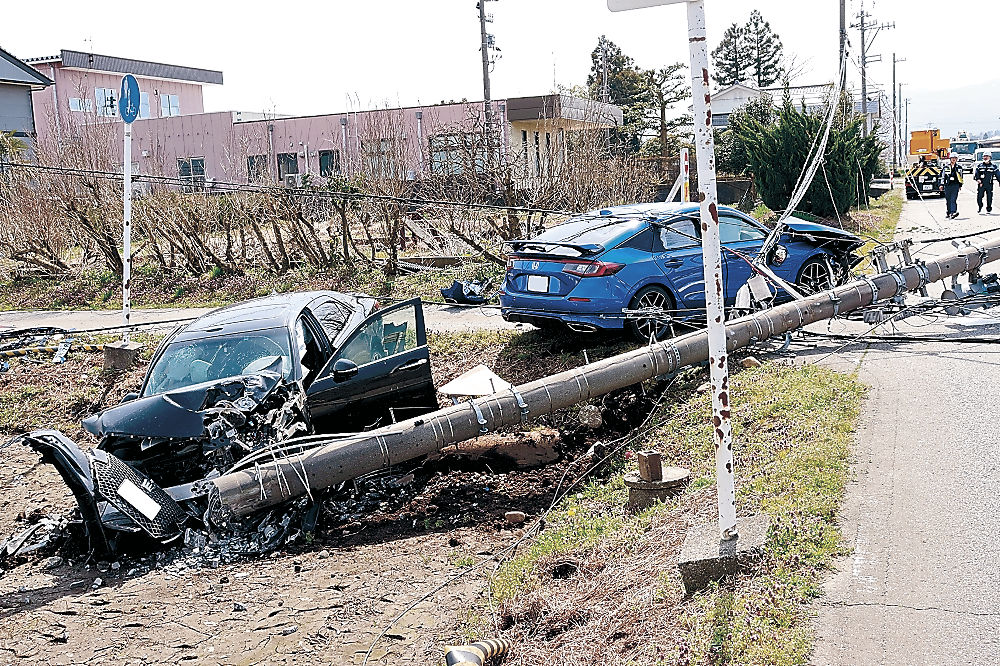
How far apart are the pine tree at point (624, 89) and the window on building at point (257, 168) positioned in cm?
1353

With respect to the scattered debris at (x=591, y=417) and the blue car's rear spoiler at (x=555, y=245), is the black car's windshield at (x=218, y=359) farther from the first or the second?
the blue car's rear spoiler at (x=555, y=245)

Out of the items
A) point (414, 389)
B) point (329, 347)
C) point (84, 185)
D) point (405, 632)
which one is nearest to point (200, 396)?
point (329, 347)

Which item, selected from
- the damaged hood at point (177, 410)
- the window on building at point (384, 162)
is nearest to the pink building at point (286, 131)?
the window on building at point (384, 162)

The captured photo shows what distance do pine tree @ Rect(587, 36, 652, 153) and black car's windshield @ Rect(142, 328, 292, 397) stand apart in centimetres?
2414

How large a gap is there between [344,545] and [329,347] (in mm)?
2307

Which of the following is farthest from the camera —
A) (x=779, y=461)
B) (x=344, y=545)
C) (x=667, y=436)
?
(x=667, y=436)

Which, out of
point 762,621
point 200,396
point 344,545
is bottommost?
point 344,545

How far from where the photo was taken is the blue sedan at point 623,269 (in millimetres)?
11891

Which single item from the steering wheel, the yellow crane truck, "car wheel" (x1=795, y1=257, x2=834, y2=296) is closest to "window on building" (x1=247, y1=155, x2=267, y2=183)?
"car wheel" (x1=795, y1=257, x2=834, y2=296)

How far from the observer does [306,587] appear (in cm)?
733

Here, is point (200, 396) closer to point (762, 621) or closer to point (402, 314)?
point (402, 314)

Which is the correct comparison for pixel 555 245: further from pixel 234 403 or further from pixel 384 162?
pixel 384 162

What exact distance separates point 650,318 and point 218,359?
5.17m

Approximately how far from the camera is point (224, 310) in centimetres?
1084
